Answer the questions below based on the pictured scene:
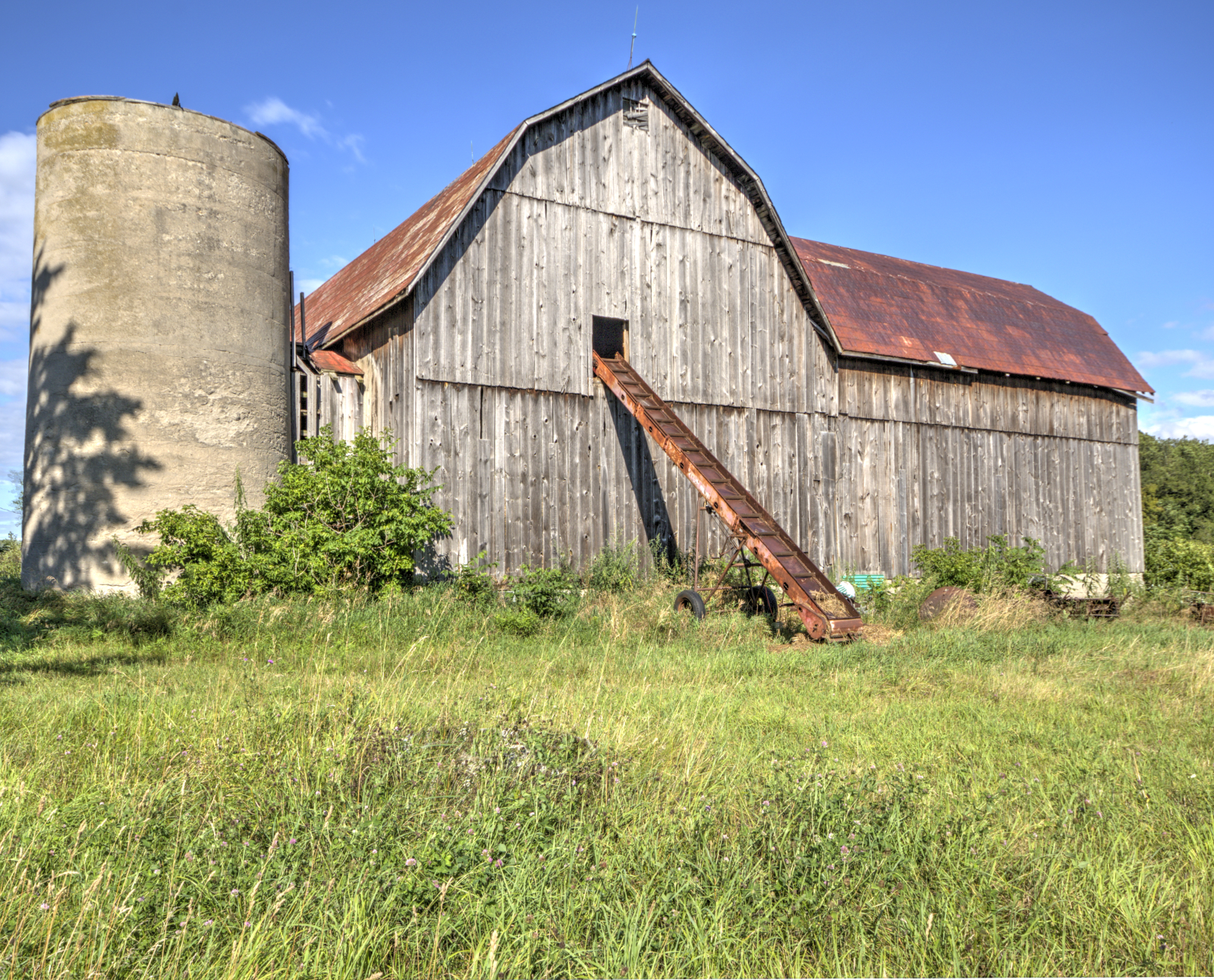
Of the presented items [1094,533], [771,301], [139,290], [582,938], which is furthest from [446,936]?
[1094,533]

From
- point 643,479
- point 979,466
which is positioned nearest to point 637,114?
point 643,479

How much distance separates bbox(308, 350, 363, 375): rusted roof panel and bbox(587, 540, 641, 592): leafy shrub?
15.9ft

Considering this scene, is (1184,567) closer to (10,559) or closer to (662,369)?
(662,369)

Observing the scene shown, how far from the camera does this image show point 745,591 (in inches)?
475

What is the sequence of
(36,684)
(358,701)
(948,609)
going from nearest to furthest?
1. (358,701)
2. (36,684)
3. (948,609)

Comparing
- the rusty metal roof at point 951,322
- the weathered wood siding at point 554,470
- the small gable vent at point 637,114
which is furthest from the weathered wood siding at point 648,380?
the rusty metal roof at point 951,322

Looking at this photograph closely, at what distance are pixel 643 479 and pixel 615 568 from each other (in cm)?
170

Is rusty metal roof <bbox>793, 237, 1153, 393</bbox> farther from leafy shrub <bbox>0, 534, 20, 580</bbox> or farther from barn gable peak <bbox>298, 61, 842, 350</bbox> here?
leafy shrub <bbox>0, 534, 20, 580</bbox>

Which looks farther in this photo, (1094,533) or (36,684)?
(1094,533)

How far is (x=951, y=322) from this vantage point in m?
19.0

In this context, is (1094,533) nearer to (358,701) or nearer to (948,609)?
(948,609)

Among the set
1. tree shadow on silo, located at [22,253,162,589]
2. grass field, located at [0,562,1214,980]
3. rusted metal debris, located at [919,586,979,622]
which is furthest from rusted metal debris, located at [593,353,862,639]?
tree shadow on silo, located at [22,253,162,589]

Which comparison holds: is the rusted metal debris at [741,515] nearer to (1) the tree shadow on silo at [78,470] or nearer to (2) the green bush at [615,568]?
(2) the green bush at [615,568]

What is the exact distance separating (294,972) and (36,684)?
204 inches
